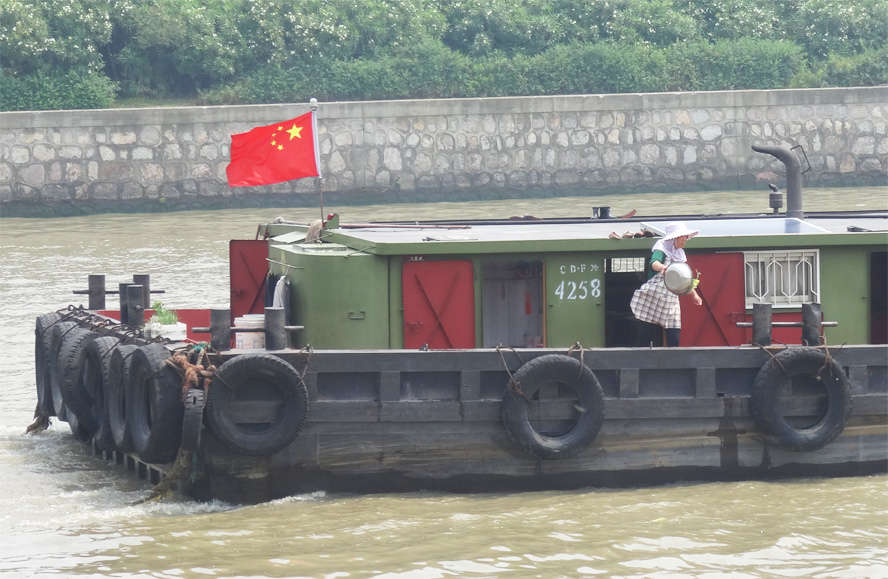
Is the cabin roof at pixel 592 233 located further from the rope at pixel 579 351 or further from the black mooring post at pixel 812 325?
the rope at pixel 579 351

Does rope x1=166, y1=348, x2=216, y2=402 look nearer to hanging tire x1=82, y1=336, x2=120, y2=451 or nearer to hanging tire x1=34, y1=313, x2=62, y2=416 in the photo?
hanging tire x1=82, y1=336, x2=120, y2=451

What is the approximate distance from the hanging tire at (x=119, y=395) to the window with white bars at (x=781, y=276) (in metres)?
4.43

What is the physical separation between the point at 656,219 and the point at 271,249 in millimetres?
3217

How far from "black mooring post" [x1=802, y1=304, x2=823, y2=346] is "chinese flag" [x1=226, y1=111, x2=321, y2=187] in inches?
152

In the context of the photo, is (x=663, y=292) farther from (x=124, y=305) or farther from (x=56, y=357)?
(x=56, y=357)

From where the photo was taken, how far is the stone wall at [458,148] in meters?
24.9

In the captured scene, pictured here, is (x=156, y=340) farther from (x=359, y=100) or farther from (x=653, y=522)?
(x=359, y=100)

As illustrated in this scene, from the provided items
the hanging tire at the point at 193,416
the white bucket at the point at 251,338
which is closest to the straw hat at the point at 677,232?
the white bucket at the point at 251,338

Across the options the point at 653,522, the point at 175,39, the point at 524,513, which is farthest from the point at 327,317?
the point at 175,39

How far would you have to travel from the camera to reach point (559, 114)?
26.5 m

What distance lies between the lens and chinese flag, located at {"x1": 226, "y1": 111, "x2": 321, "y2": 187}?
1069 cm

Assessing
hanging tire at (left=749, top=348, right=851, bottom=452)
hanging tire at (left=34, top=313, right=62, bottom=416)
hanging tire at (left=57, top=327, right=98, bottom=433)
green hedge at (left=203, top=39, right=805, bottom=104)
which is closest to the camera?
hanging tire at (left=749, top=348, right=851, bottom=452)

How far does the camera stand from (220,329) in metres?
9.16

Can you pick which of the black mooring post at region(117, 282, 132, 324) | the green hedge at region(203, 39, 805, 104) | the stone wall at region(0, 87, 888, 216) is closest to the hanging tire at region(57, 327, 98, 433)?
the black mooring post at region(117, 282, 132, 324)
